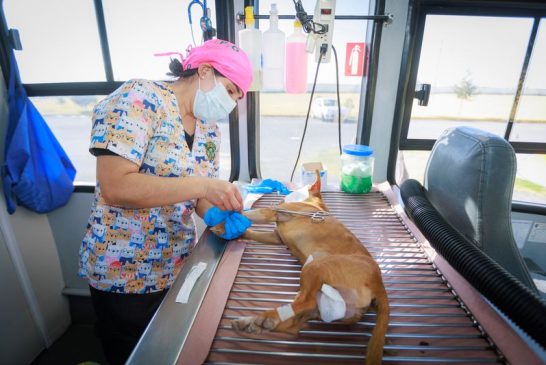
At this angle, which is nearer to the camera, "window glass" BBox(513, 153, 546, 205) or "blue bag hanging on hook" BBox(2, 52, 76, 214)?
"blue bag hanging on hook" BBox(2, 52, 76, 214)

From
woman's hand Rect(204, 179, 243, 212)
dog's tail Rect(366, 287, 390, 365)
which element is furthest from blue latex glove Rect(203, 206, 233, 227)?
dog's tail Rect(366, 287, 390, 365)

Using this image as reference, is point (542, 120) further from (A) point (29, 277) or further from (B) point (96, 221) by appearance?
(A) point (29, 277)

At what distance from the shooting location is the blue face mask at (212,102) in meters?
1.16

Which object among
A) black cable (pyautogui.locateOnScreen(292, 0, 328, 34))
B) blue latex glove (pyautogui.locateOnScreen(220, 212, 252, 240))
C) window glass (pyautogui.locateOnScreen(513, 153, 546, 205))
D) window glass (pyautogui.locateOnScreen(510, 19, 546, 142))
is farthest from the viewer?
window glass (pyautogui.locateOnScreen(513, 153, 546, 205))

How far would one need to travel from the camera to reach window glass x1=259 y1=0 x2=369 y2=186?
1.75 meters

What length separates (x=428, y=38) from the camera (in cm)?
171

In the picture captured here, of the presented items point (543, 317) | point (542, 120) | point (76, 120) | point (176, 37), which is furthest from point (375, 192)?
point (76, 120)

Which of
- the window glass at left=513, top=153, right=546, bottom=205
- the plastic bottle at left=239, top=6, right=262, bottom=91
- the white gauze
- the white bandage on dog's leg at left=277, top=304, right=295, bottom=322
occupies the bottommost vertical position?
the window glass at left=513, top=153, right=546, bottom=205

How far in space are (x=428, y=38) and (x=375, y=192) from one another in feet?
3.04

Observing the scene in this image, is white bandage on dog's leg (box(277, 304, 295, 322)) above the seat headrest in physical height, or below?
below

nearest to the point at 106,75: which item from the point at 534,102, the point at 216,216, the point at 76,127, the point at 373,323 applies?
the point at 76,127

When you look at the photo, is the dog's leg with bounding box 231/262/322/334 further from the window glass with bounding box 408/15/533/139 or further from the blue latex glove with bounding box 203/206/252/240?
the window glass with bounding box 408/15/533/139

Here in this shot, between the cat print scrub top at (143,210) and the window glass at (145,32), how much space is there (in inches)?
35.6

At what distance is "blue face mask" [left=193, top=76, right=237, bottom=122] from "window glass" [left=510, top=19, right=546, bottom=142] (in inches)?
67.1
